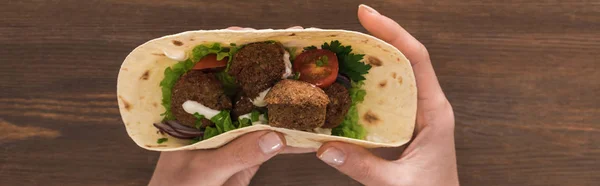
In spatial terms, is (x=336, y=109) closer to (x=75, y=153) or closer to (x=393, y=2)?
(x=393, y=2)

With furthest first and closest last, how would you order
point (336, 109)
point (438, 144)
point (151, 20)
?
point (151, 20) → point (438, 144) → point (336, 109)

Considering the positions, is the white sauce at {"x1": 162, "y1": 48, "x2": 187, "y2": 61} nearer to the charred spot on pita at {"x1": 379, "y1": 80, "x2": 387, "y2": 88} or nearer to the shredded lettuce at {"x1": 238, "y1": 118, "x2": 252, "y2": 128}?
the shredded lettuce at {"x1": 238, "y1": 118, "x2": 252, "y2": 128}

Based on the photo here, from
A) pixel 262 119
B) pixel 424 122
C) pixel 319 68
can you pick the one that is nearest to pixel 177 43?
pixel 262 119

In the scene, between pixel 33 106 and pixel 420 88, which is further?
pixel 33 106

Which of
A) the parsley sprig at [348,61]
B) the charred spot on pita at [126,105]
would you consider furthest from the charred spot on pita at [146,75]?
the parsley sprig at [348,61]

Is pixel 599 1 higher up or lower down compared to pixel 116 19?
higher up

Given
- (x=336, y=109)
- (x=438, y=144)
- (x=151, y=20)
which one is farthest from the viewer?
(x=151, y=20)

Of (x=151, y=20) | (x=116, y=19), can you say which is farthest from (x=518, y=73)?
(x=116, y=19)
